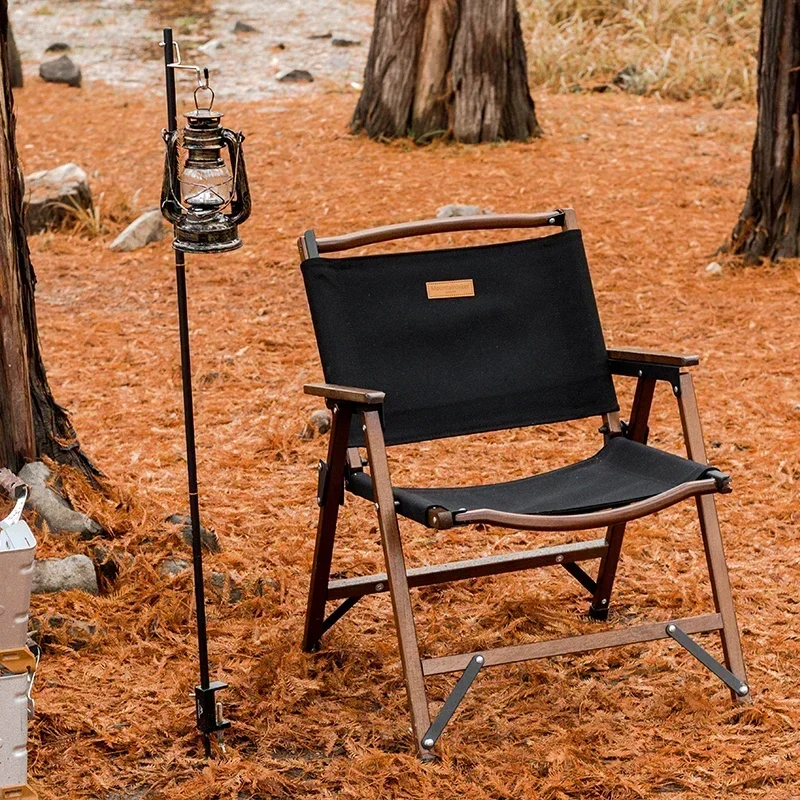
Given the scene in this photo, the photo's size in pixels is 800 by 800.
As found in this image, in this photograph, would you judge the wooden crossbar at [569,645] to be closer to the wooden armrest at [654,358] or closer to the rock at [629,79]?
the wooden armrest at [654,358]

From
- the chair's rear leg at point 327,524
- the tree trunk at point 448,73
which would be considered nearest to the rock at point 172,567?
the chair's rear leg at point 327,524

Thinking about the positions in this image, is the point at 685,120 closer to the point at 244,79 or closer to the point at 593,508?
the point at 244,79

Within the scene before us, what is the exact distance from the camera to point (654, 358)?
3.09m

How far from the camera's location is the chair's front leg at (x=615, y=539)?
3.19 meters

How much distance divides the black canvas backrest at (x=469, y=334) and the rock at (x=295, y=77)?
796cm

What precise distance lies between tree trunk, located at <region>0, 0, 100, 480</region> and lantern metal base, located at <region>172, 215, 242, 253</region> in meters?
0.94

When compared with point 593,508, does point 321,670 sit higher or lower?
lower

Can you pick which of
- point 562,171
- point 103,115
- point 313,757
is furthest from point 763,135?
point 103,115

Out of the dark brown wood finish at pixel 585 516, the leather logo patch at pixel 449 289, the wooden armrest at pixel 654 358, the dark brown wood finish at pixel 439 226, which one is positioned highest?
the dark brown wood finish at pixel 439 226

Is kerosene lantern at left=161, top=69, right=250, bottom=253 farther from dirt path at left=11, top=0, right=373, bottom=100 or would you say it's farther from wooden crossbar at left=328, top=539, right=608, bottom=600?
dirt path at left=11, top=0, right=373, bottom=100

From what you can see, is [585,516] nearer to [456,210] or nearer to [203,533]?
[203,533]

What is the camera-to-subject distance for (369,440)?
2.76 metres

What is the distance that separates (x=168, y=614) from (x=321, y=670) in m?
0.45

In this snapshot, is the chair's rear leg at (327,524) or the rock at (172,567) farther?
the rock at (172,567)
